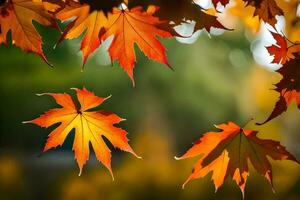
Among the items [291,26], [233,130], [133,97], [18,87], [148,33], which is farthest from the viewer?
[133,97]

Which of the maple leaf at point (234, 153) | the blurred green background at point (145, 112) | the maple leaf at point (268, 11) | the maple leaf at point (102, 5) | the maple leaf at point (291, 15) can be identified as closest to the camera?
the maple leaf at point (102, 5)

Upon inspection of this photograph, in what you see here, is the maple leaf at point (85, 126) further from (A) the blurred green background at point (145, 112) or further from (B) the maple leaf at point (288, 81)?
(A) the blurred green background at point (145, 112)

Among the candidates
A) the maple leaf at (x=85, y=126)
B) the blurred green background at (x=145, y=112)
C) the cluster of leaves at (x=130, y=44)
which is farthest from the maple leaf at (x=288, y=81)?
the blurred green background at (x=145, y=112)

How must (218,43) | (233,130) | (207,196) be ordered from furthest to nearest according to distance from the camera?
(218,43) < (207,196) < (233,130)

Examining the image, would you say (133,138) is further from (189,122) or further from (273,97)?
(273,97)

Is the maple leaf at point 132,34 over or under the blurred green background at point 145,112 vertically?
over

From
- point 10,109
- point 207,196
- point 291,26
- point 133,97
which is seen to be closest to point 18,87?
point 10,109

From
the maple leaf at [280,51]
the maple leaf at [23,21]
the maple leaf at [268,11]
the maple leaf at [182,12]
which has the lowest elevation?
the maple leaf at [23,21]

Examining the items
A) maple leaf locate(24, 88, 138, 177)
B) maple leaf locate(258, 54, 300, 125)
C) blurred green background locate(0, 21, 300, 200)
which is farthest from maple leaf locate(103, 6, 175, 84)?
blurred green background locate(0, 21, 300, 200)
